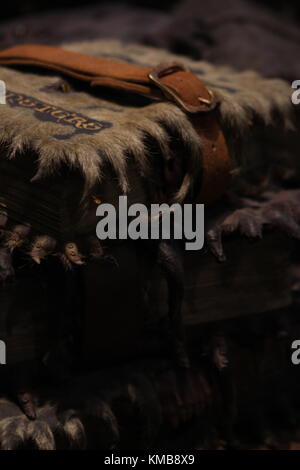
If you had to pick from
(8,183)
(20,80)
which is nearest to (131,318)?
(8,183)

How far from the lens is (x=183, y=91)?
3.64ft

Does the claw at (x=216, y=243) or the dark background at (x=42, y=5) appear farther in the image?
the dark background at (x=42, y=5)

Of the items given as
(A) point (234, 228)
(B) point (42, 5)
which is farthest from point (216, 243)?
(B) point (42, 5)

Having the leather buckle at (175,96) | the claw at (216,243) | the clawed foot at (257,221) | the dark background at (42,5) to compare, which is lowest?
the claw at (216,243)

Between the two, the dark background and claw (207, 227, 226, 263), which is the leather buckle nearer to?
claw (207, 227, 226, 263)

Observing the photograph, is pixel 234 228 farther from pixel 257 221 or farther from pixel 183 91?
pixel 183 91

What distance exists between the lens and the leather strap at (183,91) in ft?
3.59

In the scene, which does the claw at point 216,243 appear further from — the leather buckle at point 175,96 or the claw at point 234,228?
the leather buckle at point 175,96

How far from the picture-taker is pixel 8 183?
3.37 ft

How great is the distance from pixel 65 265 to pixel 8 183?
129 millimetres

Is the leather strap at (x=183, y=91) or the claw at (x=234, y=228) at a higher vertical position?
the leather strap at (x=183, y=91)

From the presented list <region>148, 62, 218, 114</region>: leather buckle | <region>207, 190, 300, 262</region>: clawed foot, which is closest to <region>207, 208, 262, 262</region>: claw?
<region>207, 190, 300, 262</region>: clawed foot

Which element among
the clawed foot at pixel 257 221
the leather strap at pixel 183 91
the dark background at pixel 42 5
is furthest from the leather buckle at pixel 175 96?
the dark background at pixel 42 5

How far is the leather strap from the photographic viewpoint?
1095 mm
